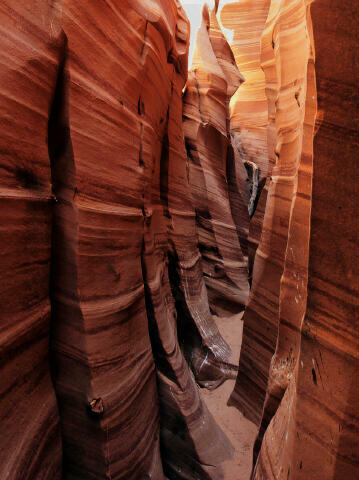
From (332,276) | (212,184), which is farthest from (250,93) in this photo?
(332,276)

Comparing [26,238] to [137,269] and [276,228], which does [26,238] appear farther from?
[276,228]

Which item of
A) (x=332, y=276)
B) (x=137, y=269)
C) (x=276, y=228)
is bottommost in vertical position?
(x=137, y=269)

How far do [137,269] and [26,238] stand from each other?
4.35 ft

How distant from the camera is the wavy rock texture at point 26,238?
1.81 meters

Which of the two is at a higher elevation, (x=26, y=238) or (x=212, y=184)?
(x=212, y=184)

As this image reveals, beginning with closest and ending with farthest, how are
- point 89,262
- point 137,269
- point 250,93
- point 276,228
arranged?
point 89,262 → point 137,269 → point 276,228 → point 250,93

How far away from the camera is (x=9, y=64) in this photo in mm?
1813

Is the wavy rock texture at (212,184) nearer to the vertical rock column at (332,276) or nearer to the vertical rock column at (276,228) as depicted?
the vertical rock column at (276,228)

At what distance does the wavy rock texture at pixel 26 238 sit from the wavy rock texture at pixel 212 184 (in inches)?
202

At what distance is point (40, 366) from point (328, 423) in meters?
1.92

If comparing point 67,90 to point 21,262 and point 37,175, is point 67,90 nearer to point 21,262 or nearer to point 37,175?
point 37,175

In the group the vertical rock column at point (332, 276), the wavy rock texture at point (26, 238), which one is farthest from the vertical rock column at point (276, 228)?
the wavy rock texture at point (26, 238)

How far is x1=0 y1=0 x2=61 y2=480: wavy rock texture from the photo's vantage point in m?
1.81

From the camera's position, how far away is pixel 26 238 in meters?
2.01
